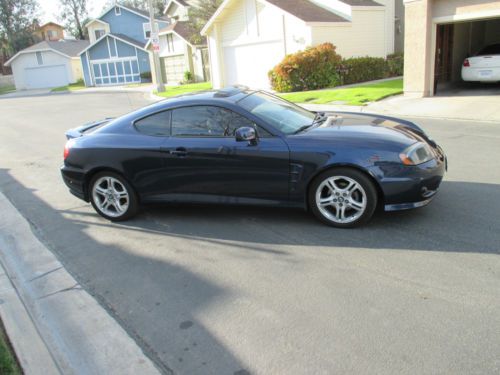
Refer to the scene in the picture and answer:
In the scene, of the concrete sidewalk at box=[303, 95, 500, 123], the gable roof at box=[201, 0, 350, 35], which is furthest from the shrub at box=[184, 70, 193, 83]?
the concrete sidewalk at box=[303, 95, 500, 123]

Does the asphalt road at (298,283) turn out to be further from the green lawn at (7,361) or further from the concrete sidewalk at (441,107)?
the concrete sidewalk at (441,107)

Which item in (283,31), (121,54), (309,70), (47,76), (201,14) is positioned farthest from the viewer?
(47,76)

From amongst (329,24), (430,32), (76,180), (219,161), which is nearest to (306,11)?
(329,24)

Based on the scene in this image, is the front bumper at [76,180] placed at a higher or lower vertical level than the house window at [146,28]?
lower

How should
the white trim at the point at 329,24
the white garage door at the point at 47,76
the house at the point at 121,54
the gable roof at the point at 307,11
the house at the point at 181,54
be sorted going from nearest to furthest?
the white trim at the point at 329,24, the gable roof at the point at 307,11, the house at the point at 181,54, the house at the point at 121,54, the white garage door at the point at 47,76

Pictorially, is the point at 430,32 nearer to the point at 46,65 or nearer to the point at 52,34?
the point at 46,65

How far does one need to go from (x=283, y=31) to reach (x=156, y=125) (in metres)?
17.7

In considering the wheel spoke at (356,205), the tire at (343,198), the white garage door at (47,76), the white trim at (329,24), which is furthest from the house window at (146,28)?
the wheel spoke at (356,205)

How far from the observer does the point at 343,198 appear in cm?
473

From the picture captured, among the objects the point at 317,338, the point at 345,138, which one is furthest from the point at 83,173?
the point at 317,338

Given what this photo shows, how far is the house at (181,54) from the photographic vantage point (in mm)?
36125

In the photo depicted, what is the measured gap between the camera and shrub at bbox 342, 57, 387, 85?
2073 centimetres

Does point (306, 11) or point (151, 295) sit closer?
point (151, 295)

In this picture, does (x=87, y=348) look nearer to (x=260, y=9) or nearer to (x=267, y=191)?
(x=267, y=191)
